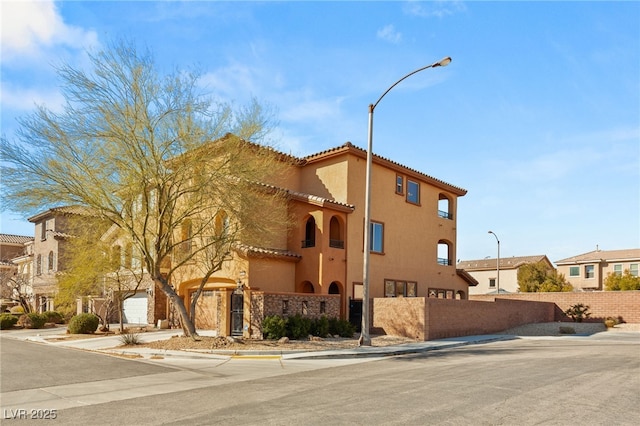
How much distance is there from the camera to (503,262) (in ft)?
224

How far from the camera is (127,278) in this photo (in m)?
30.0

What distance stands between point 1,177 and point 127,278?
12.9 metres

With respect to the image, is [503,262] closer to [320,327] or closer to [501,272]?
[501,272]

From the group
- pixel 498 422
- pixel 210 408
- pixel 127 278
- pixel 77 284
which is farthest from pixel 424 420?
pixel 127 278

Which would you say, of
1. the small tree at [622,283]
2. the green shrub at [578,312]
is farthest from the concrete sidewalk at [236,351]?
the small tree at [622,283]

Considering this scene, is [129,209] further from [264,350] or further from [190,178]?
[264,350]

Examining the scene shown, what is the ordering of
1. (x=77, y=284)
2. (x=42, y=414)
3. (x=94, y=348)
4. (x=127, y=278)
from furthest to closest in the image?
(x=127, y=278) → (x=77, y=284) → (x=94, y=348) → (x=42, y=414)

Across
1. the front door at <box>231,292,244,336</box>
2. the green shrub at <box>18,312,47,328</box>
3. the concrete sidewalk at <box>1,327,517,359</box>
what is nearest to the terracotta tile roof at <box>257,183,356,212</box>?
the front door at <box>231,292,244,336</box>

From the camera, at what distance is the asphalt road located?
9.07m

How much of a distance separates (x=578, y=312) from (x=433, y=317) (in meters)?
16.4

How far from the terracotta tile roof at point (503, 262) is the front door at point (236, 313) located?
49.3 m

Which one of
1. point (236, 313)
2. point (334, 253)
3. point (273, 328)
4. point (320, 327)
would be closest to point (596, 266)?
point (334, 253)

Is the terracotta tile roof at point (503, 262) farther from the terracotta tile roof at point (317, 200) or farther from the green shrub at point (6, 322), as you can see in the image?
the green shrub at point (6, 322)

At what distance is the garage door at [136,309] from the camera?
3256 centimetres
